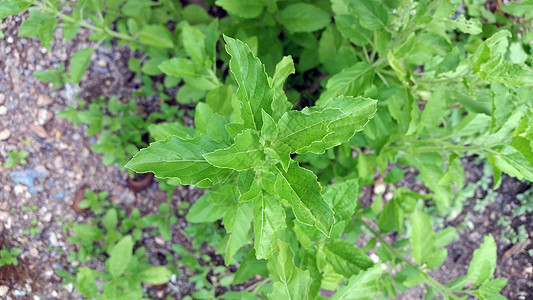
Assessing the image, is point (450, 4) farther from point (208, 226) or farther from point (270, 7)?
point (208, 226)

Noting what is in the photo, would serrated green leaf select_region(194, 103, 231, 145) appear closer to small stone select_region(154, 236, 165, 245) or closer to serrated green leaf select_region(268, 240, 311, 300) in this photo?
serrated green leaf select_region(268, 240, 311, 300)

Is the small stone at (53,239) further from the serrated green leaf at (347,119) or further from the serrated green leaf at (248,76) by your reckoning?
the serrated green leaf at (347,119)

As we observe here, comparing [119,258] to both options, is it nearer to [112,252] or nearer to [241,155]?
[112,252]

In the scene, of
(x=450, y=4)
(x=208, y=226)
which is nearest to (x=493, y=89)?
(x=450, y=4)

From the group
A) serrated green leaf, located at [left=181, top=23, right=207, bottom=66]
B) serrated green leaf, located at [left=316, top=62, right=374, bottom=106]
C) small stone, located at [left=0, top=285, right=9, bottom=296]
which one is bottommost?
small stone, located at [left=0, top=285, right=9, bottom=296]

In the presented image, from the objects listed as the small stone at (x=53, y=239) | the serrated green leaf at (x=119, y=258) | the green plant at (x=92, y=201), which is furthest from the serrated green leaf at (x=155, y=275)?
the small stone at (x=53, y=239)

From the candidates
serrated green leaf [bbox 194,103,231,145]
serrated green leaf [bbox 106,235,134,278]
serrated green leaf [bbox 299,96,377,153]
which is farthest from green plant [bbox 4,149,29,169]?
serrated green leaf [bbox 299,96,377,153]
